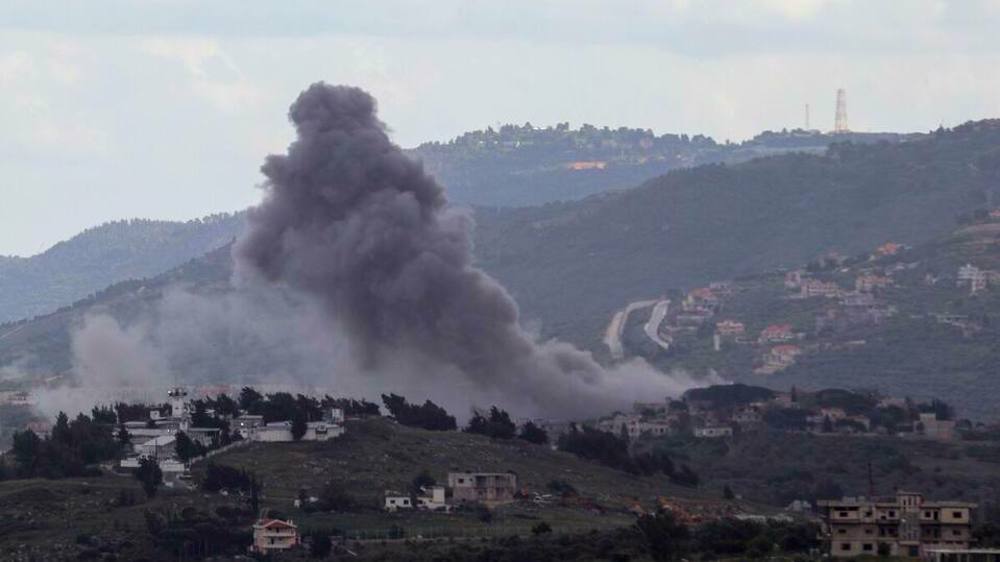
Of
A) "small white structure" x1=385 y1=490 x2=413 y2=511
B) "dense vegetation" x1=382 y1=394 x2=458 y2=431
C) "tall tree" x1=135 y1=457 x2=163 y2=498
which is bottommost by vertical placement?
"small white structure" x1=385 y1=490 x2=413 y2=511

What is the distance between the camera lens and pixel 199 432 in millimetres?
116375

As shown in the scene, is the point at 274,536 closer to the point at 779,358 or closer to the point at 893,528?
the point at 893,528

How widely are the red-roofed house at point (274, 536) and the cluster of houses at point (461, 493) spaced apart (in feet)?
26.8

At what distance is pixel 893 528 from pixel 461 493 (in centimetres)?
2719

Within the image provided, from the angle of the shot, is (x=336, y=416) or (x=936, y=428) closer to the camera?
(x=336, y=416)

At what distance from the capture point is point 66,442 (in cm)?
11250

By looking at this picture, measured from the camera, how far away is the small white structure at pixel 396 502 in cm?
10556

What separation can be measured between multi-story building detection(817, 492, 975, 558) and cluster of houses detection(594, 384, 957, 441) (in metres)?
51.4

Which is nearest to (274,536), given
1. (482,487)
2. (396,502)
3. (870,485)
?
(396,502)

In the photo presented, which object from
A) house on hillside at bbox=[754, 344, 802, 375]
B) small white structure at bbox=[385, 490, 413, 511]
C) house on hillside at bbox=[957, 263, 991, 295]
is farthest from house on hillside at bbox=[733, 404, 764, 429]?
house on hillside at bbox=[957, 263, 991, 295]

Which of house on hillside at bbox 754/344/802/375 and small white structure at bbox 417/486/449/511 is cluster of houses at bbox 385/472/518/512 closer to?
small white structure at bbox 417/486/449/511

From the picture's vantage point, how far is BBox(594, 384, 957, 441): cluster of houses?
139125mm

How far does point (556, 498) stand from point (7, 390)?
67.0 m

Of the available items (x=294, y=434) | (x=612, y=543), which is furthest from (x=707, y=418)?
(x=612, y=543)
